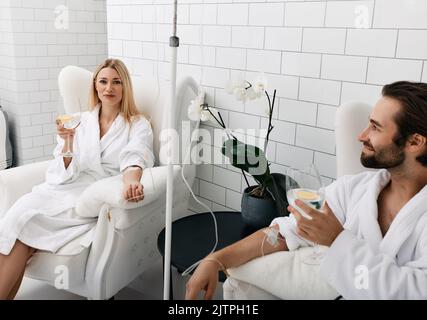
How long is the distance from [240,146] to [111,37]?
4.60ft

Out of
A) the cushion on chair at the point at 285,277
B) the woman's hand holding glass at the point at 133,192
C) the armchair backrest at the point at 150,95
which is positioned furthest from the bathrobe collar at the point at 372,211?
the armchair backrest at the point at 150,95

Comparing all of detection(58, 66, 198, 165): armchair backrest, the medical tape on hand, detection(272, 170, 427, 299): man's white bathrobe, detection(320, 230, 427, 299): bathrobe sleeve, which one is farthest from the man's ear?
detection(58, 66, 198, 165): armchair backrest

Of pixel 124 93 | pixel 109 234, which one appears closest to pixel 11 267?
pixel 109 234

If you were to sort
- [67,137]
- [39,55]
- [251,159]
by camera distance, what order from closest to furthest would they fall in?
1. [251,159]
2. [67,137]
3. [39,55]

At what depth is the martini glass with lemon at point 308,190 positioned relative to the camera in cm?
117

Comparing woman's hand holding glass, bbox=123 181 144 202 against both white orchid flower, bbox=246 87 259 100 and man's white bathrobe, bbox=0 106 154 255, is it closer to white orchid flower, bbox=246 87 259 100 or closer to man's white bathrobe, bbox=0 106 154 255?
man's white bathrobe, bbox=0 106 154 255

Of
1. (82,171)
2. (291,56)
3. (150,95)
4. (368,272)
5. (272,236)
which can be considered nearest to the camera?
(368,272)

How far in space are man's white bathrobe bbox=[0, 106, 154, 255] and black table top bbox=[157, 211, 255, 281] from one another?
1.18 feet

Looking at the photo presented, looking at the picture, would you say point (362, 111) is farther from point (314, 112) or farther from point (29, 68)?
point (29, 68)

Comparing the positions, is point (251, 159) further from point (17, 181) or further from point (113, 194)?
point (17, 181)

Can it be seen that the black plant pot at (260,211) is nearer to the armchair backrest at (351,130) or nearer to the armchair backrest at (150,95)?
the armchair backrest at (351,130)

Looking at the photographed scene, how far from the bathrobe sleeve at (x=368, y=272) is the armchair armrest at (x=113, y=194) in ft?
2.85

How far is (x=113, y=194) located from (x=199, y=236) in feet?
1.22

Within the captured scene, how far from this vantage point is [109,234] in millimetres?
1783
